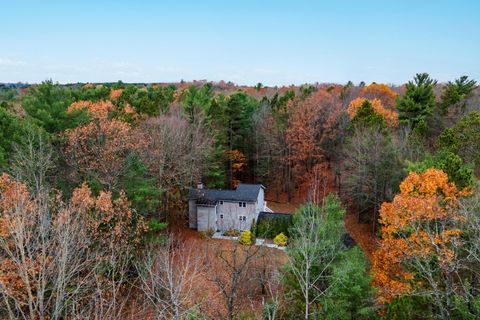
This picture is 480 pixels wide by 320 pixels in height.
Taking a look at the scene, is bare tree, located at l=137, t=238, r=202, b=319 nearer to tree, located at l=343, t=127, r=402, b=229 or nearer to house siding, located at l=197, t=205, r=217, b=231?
house siding, located at l=197, t=205, r=217, b=231

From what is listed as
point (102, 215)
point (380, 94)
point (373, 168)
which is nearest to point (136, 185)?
point (102, 215)

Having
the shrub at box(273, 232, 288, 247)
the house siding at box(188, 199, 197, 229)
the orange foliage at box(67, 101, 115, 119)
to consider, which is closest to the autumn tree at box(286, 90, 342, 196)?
the shrub at box(273, 232, 288, 247)

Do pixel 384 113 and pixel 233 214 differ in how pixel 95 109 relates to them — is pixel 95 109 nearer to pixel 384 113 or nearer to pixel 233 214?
pixel 233 214

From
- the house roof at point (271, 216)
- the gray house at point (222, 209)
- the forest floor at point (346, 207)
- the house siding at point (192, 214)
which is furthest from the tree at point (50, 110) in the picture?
the forest floor at point (346, 207)

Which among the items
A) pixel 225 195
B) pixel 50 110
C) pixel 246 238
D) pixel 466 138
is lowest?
pixel 246 238

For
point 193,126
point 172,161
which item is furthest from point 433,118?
point 172,161

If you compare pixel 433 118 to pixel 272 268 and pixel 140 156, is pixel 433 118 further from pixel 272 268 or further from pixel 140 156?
pixel 140 156

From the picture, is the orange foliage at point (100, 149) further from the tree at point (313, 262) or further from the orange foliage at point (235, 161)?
the orange foliage at point (235, 161)
